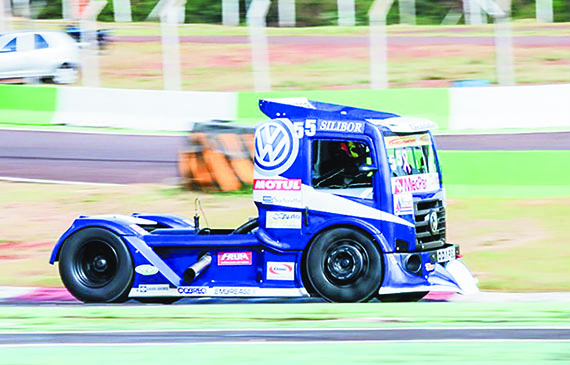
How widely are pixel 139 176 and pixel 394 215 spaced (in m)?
9.31

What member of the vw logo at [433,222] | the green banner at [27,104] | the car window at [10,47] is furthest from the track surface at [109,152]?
the vw logo at [433,222]

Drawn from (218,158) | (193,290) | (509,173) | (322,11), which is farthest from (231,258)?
(322,11)

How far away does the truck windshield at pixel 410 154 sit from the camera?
1028 cm

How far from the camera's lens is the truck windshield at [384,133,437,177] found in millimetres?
10279

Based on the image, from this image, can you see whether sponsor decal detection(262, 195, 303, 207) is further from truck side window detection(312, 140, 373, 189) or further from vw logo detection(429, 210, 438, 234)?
vw logo detection(429, 210, 438, 234)

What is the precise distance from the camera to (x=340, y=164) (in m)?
10.4

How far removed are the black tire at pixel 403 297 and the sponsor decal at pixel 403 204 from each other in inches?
30.5

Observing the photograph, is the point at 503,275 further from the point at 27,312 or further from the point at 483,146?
the point at 483,146

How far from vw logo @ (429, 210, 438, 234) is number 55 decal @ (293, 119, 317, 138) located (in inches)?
53.3

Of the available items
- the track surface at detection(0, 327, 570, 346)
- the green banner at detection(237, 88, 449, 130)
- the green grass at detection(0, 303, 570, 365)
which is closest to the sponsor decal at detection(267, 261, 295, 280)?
the green grass at detection(0, 303, 570, 365)

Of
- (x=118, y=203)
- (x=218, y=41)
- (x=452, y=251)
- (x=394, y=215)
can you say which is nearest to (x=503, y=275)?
(x=452, y=251)

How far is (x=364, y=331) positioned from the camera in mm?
7797

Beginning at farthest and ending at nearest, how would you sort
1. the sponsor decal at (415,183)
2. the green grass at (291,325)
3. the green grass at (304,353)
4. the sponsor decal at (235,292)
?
1. the sponsor decal at (235,292)
2. the sponsor decal at (415,183)
3. the green grass at (291,325)
4. the green grass at (304,353)

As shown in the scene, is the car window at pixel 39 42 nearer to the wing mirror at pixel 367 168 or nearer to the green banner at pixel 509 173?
the green banner at pixel 509 173
